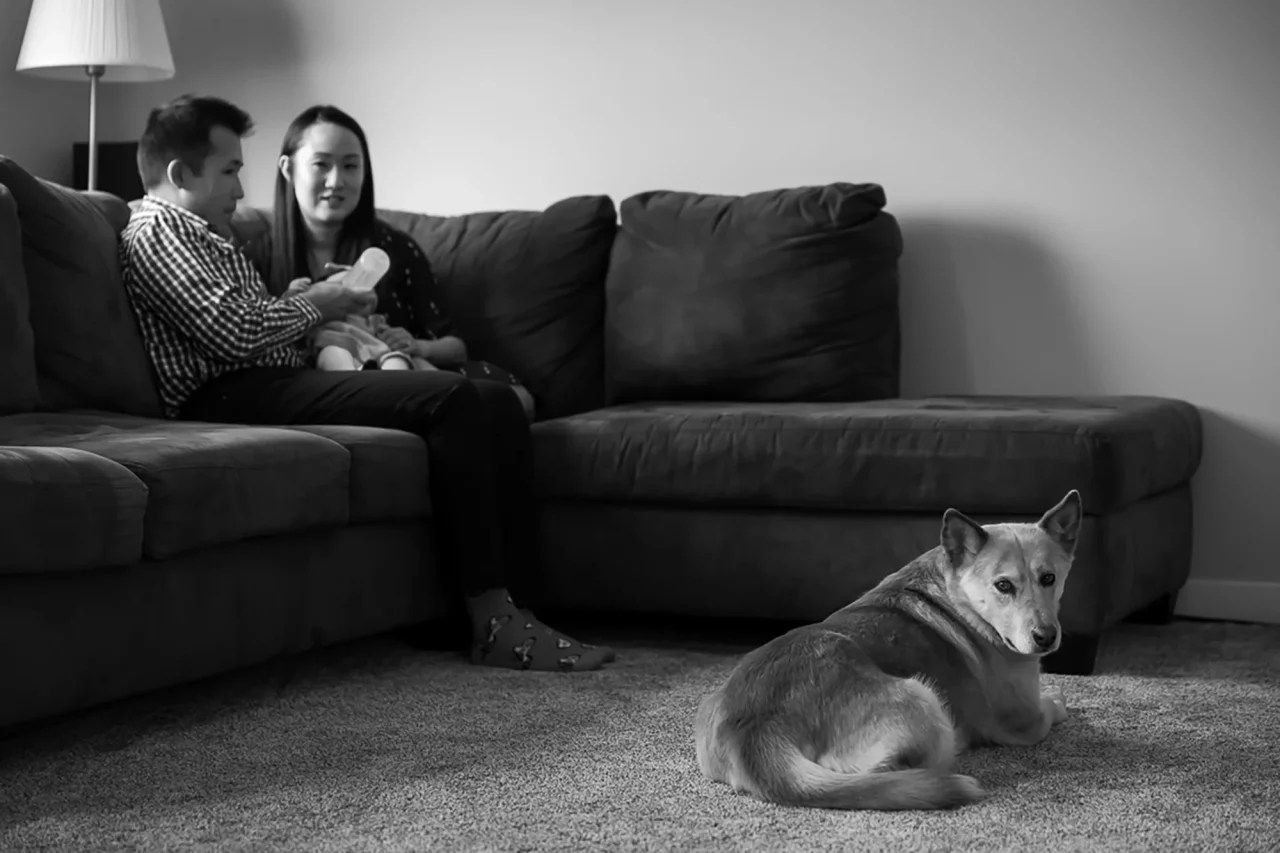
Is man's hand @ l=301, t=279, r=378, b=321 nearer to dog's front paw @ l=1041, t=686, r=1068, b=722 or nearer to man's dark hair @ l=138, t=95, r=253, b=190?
man's dark hair @ l=138, t=95, r=253, b=190

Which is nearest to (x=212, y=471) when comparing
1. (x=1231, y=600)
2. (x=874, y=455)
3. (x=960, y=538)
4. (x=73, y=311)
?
(x=73, y=311)

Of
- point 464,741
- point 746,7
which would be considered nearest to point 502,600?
point 464,741

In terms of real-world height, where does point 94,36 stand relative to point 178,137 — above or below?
above

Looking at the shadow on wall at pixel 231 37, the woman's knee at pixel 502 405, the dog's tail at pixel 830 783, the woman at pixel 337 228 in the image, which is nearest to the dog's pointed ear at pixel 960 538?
the dog's tail at pixel 830 783

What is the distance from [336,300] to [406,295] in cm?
36

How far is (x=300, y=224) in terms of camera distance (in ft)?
10.8

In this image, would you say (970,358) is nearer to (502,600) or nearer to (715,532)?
(715,532)

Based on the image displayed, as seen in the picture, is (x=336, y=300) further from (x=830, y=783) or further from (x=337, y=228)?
(x=830, y=783)

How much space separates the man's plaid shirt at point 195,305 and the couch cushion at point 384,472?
0.96 feet

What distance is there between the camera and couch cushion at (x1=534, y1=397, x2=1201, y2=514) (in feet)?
8.80

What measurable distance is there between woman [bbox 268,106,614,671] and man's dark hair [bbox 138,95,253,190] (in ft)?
0.95

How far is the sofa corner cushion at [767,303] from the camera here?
3365mm

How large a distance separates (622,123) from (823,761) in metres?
2.49

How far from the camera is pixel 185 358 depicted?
9.67 ft
